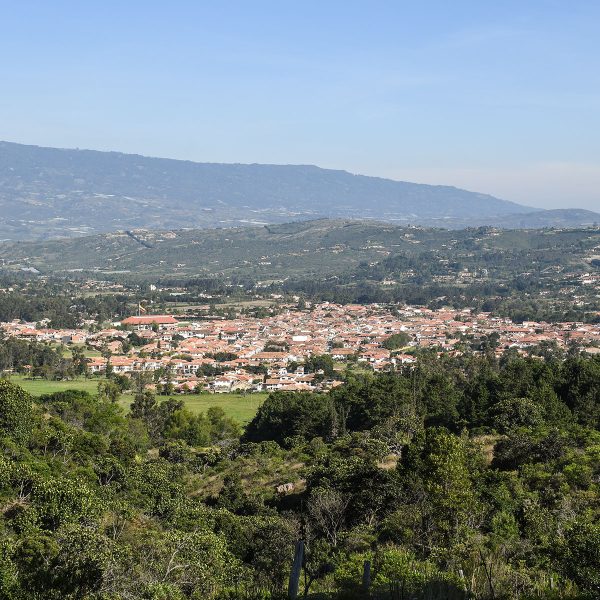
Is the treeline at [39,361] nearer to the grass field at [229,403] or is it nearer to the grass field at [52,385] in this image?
the grass field at [52,385]

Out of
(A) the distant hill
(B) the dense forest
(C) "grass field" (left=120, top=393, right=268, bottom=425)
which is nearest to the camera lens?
(B) the dense forest

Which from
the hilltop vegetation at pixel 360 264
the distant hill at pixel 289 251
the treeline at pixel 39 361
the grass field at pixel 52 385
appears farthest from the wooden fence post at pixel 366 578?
the distant hill at pixel 289 251

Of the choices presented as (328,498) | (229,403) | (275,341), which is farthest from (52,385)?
(328,498)

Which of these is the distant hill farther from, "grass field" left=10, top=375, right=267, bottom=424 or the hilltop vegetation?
"grass field" left=10, top=375, right=267, bottom=424

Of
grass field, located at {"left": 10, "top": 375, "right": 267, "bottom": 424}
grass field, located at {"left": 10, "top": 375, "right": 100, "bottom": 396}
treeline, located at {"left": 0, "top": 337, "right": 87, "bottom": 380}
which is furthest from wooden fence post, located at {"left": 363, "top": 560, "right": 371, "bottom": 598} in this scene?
treeline, located at {"left": 0, "top": 337, "right": 87, "bottom": 380}

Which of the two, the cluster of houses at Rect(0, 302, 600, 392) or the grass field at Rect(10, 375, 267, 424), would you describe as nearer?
the grass field at Rect(10, 375, 267, 424)

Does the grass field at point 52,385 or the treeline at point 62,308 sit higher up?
the grass field at point 52,385

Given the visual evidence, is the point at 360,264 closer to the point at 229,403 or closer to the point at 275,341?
the point at 275,341
